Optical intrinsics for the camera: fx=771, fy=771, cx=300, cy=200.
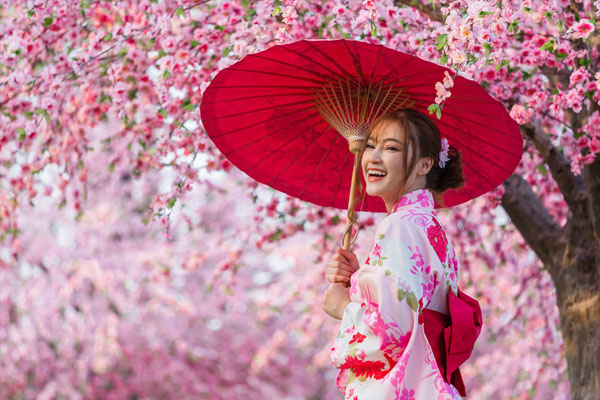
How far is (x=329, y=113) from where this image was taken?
2.87 m

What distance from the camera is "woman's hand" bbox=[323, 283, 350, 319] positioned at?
2.57 metres

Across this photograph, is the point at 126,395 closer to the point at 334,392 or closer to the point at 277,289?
the point at 277,289

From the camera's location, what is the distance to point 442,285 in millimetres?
2445

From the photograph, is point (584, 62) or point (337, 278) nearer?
point (337, 278)

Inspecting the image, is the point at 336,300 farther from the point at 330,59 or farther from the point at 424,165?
the point at 330,59

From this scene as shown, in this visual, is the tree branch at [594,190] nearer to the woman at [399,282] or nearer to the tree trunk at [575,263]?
the tree trunk at [575,263]

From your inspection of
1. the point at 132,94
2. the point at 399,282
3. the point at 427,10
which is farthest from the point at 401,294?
the point at 132,94

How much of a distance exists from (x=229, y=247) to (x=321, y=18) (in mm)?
2787

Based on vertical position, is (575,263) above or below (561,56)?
below

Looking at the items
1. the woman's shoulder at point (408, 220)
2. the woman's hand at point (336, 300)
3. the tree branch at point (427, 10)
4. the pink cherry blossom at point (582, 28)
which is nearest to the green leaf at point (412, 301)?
the woman's shoulder at point (408, 220)

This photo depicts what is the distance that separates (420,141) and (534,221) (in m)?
1.70

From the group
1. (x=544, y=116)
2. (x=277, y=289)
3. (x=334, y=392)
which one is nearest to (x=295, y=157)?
(x=544, y=116)

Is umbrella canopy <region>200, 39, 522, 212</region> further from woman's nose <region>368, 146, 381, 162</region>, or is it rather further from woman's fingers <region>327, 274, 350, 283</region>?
woman's fingers <region>327, 274, 350, 283</region>

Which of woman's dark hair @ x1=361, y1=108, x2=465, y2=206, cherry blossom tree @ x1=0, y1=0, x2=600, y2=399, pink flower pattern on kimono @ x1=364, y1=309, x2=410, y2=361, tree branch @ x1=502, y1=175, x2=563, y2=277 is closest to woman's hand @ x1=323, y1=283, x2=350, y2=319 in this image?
pink flower pattern on kimono @ x1=364, y1=309, x2=410, y2=361
